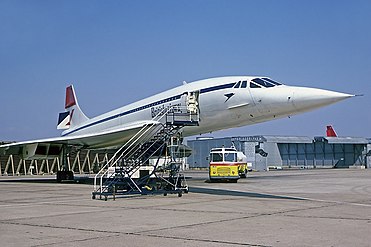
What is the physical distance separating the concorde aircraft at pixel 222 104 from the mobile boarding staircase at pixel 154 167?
84 centimetres

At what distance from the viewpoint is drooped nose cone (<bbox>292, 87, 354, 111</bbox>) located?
16.0m

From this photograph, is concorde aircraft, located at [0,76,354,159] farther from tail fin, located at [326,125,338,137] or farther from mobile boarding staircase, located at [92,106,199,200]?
tail fin, located at [326,125,338,137]

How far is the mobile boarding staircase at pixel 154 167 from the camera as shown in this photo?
17.3 m

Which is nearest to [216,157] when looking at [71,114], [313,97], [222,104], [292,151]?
[222,104]

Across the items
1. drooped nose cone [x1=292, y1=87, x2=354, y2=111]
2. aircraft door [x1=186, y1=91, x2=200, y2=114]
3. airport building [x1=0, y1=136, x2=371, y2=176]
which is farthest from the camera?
airport building [x1=0, y1=136, x2=371, y2=176]

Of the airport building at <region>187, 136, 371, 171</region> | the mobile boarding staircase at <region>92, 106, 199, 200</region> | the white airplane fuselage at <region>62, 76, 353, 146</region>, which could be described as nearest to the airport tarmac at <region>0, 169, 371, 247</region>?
the mobile boarding staircase at <region>92, 106, 199, 200</region>

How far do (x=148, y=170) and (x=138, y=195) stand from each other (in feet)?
11.2

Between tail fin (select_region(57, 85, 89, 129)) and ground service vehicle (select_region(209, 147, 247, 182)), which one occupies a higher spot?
tail fin (select_region(57, 85, 89, 129))

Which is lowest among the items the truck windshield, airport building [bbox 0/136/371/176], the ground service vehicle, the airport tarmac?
the airport tarmac

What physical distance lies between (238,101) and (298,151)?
56975 millimetres

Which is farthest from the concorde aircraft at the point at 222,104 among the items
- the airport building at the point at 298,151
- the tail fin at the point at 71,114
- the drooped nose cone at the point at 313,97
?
the airport building at the point at 298,151

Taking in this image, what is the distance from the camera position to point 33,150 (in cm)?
2822

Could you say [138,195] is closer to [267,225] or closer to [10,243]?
[267,225]

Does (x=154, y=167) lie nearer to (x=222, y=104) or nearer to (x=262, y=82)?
(x=222, y=104)
